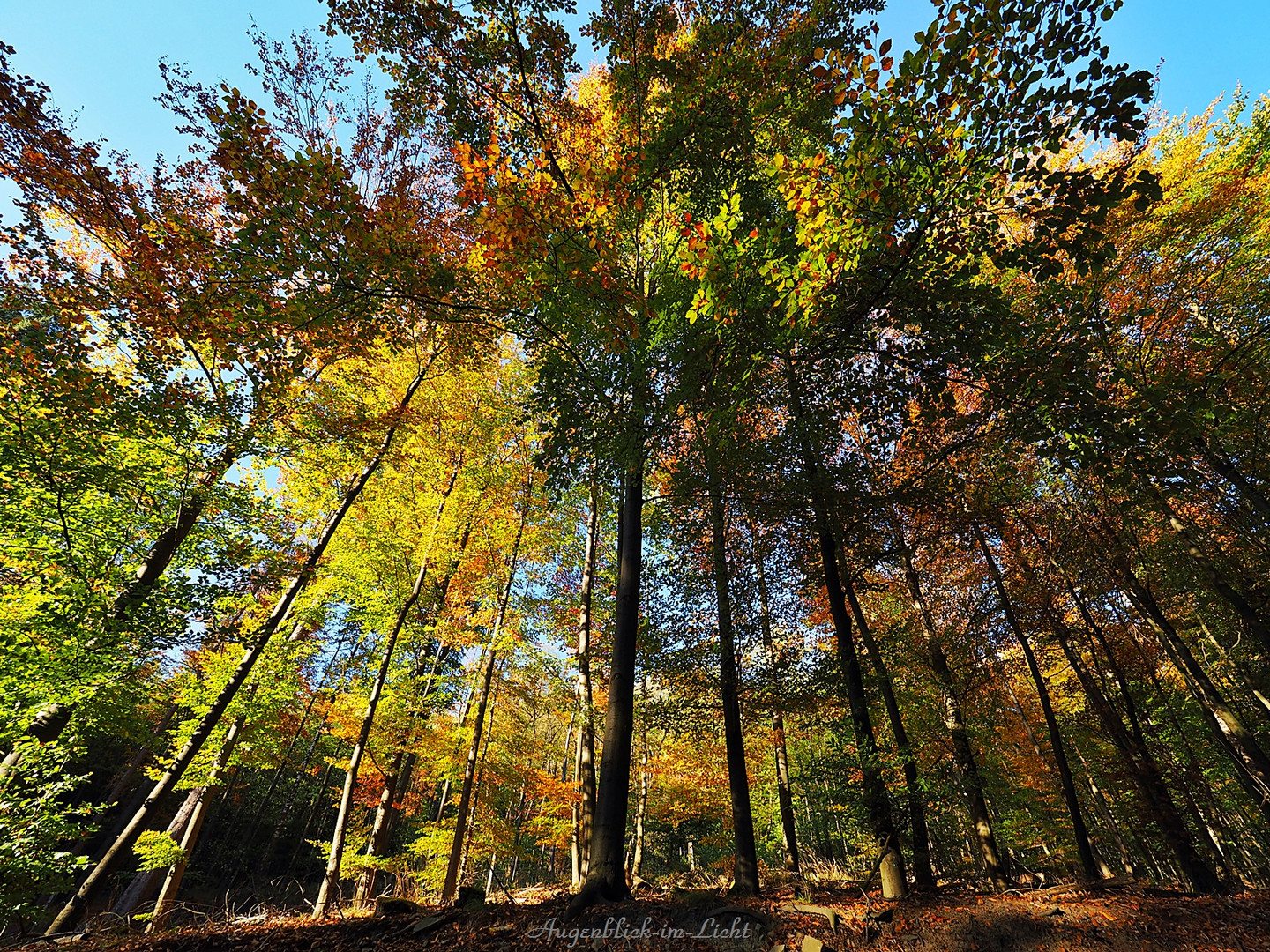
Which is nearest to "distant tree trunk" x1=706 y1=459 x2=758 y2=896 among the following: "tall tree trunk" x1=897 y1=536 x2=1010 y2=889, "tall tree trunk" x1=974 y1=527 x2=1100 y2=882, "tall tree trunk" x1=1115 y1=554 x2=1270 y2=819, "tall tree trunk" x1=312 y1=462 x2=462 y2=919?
"tall tree trunk" x1=897 y1=536 x2=1010 y2=889

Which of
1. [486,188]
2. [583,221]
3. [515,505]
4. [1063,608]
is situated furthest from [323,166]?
[1063,608]

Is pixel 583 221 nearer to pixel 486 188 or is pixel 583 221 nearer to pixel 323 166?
pixel 486 188

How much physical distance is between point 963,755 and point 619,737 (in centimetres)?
625

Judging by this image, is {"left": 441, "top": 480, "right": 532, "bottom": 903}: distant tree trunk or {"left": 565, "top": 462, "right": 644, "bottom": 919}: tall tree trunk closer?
{"left": 565, "top": 462, "right": 644, "bottom": 919}: tall tree trunk

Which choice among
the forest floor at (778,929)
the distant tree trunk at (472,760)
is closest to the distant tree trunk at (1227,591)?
the forest floor at (778,929)

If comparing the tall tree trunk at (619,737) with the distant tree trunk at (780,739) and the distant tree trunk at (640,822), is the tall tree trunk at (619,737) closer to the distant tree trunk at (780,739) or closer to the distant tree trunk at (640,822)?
the distant tree trunk at (780,739)

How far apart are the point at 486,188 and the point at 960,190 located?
544cm

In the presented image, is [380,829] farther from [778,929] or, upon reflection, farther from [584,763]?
[778,929]

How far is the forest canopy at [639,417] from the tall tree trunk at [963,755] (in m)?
0.13

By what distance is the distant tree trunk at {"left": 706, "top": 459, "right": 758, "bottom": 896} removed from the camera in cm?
717

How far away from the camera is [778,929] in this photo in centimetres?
467

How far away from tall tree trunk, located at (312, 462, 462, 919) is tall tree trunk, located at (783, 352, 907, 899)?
27.8ft

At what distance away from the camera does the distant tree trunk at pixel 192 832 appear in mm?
8547

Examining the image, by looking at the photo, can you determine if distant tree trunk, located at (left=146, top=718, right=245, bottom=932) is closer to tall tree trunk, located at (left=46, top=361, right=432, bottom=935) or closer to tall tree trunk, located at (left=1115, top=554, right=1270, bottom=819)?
tall tree trunk, located at (left=46, top=361, right=432, bottom=935)
